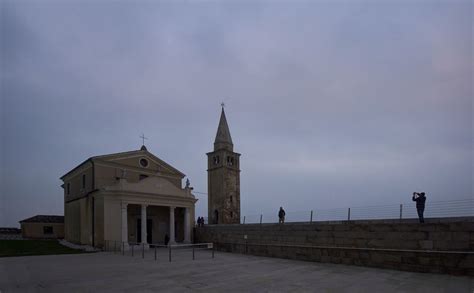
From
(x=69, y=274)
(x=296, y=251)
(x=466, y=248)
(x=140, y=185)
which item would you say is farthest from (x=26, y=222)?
(x=466, y=248)

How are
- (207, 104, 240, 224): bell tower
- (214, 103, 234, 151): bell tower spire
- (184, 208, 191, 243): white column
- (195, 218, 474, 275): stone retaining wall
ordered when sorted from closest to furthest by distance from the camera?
(195, 218, 474, 275): stone retaining wall < (184, 208, 191, 243): white column < (207, 104, 240, 224): bell tower < (214, 103, 234, 151): bell tower spire

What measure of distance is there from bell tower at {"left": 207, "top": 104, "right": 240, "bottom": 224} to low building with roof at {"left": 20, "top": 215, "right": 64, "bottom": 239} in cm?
1983

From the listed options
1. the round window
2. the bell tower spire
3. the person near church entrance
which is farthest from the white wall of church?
the bell tower spire

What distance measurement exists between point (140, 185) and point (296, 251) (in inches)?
561

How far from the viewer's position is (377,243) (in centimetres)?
1434

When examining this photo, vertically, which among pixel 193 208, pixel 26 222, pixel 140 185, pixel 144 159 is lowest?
pixel 26 222

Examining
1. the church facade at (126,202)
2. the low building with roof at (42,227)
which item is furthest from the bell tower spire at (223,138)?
the low building with roof at (42,227)

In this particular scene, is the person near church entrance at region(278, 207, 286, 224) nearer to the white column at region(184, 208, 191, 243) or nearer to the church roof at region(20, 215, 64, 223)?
the white column at region(184, 208, 191, 243)

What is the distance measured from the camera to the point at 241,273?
41.2 ft

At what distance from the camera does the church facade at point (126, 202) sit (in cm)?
2511

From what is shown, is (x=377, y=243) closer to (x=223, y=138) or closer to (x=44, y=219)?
(x=223, y=138)

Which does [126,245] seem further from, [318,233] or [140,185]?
[318,233]

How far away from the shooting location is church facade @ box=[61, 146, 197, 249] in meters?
25.1

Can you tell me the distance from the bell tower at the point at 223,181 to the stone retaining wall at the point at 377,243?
619 inches
